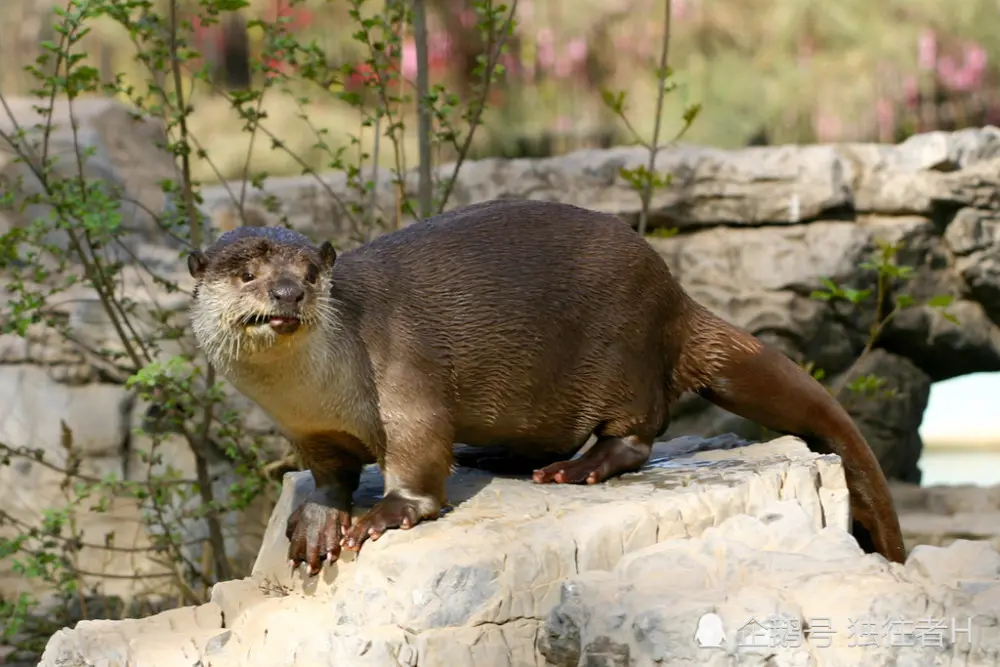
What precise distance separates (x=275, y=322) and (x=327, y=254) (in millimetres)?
184

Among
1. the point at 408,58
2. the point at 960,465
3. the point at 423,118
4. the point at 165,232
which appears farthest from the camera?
the point at 960,465

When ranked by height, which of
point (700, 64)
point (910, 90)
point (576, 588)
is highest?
point (700, 64)

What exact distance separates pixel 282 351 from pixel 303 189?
3.02 m

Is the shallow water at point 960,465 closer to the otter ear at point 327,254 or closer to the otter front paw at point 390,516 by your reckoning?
the otter front paw at point 390,516

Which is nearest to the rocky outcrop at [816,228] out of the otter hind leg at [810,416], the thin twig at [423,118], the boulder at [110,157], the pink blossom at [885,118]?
→ the boulder at [110,157]

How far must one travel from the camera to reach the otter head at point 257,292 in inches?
82.6

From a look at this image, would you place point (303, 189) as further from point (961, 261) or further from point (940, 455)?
point (940, 455)

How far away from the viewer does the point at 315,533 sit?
2332 millimetres

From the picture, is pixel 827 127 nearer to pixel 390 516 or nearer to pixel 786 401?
pixel 786 401

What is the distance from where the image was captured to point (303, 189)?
510 cm

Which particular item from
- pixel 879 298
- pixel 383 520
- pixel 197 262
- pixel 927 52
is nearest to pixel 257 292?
pixel 197 262

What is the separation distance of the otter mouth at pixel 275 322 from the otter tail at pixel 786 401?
91cm

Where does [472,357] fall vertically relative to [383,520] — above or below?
above

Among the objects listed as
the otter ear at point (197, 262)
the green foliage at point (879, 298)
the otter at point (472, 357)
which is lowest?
the green foliage at point (879, 298)
